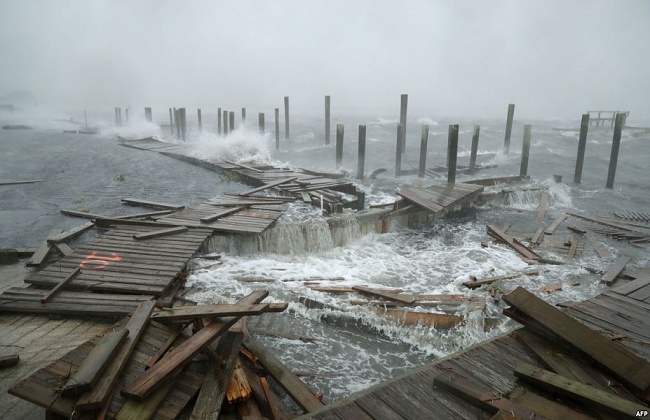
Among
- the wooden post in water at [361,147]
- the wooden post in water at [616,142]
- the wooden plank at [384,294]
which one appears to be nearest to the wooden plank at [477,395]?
the wooden plank at [384,294]

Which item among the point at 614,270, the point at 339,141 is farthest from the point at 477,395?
the point at 339,141

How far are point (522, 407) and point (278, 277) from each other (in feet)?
20.9

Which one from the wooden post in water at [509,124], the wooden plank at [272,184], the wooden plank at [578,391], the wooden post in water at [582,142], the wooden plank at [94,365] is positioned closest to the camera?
the wooden plank at [578,391]

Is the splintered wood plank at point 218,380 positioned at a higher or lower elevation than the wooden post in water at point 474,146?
lower

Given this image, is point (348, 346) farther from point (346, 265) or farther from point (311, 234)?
point (311, 234)

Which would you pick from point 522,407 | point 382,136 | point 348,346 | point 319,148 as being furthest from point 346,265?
point 382,136

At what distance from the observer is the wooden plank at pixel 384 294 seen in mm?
7570

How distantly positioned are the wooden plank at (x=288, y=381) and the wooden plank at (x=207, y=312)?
546 mm

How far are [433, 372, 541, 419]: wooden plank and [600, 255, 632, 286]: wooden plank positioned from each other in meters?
7.69

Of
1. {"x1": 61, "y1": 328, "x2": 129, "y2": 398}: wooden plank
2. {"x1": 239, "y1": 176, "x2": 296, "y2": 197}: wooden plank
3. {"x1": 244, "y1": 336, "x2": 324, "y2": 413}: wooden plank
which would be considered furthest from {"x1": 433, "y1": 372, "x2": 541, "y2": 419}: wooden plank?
{"x1": 239, "y1": 176, "x2": 296, "y2": 197}: wooden plank

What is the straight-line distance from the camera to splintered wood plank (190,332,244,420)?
3.72 metres

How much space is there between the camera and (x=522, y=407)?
3398mm

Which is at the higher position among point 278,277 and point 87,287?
point 87,287

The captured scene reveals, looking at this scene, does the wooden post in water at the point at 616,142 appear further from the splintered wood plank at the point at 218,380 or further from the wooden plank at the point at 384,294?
the splintered wood plank at the point at 218,380
